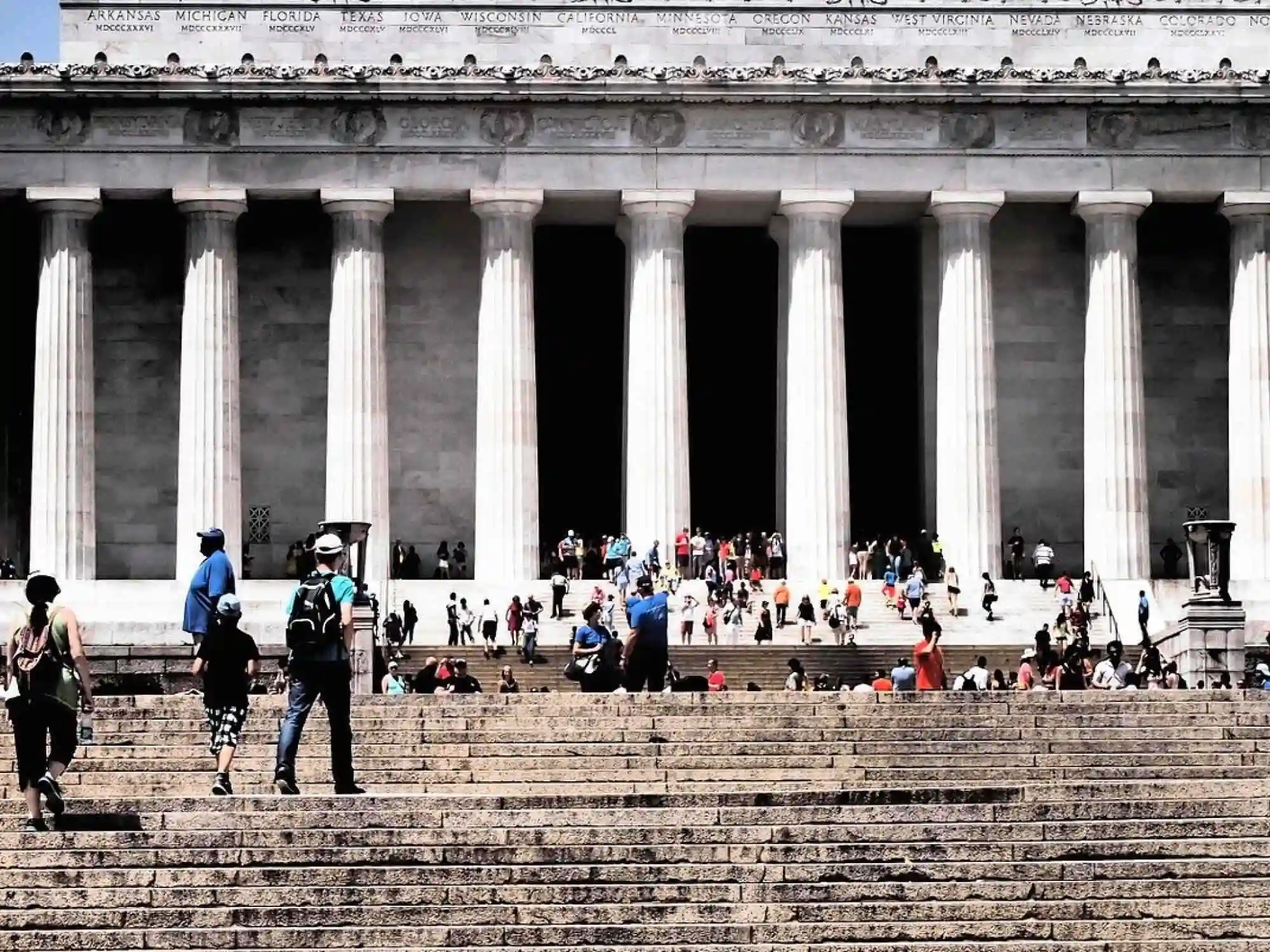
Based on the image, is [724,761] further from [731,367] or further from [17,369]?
[17,369]

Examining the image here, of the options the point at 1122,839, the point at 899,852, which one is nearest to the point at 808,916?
the point at 899,852

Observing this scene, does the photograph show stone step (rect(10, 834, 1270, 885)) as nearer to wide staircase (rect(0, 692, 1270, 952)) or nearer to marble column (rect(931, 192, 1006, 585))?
wide staircase (rect(0, 692, 1270, 952))

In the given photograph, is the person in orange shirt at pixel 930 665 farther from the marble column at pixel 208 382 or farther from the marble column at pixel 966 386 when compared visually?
the marble column at pixel 208 382

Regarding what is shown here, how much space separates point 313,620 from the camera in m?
29.1

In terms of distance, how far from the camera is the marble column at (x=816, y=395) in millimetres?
66375

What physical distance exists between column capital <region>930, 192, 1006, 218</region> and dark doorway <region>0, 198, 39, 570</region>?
843 inches

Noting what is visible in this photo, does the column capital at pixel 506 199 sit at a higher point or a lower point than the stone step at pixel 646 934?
higher

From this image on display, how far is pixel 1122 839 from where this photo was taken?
90.9 feet

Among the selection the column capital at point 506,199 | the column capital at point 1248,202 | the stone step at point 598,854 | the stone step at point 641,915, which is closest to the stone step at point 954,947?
the stone step at point 641,915

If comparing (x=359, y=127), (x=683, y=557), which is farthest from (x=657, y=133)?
(x=683, y=557)

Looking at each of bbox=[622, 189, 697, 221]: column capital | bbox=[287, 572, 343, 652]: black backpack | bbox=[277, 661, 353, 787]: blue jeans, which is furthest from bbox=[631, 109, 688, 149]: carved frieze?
bbox=[277, 661, 353, 787]: blue jeans

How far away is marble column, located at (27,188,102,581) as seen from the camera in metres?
65.9

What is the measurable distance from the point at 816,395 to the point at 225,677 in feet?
126

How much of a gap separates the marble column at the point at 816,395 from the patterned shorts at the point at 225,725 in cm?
3767
